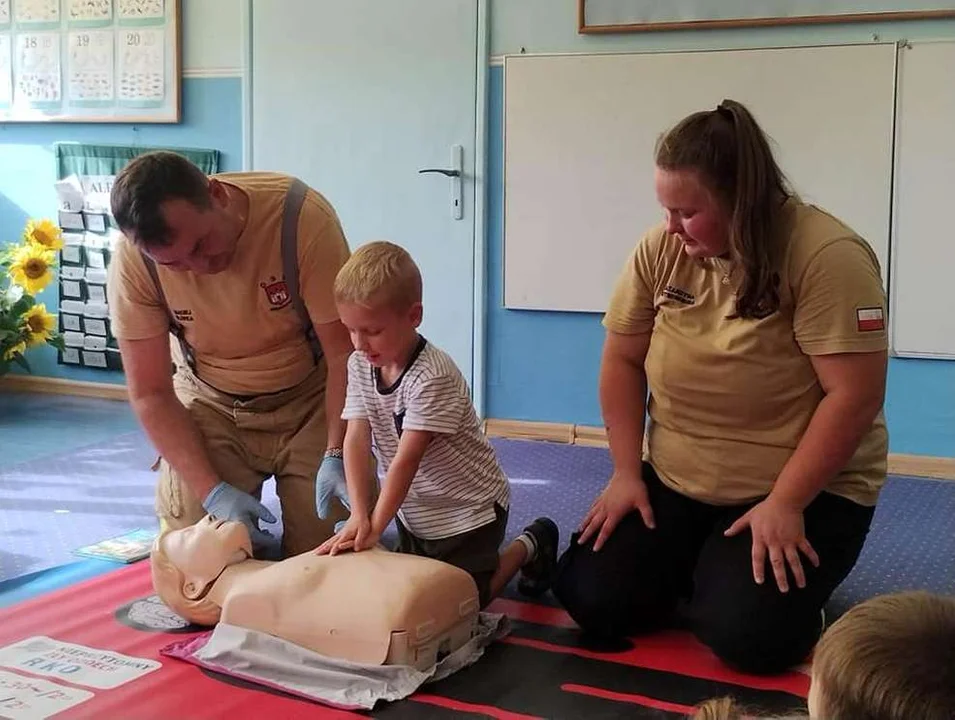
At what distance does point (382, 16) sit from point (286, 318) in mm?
1613

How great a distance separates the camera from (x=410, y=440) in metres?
1.63

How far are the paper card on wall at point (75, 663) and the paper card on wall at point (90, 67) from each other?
2.48m

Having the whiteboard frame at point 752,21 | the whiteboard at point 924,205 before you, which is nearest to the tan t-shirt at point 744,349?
the whiteboard at point 924,205

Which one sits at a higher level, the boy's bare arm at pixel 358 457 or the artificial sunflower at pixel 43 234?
the artificial sunflower at pixel 43 234

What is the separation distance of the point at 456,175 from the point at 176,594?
5.86 ft

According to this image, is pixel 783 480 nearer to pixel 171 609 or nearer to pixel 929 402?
pixel 171 609

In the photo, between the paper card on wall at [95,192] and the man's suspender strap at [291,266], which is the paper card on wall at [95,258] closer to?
the paper card on wall at [95,192]

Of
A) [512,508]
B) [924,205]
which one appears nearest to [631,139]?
[924,205]

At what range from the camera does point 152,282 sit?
1.88 metres

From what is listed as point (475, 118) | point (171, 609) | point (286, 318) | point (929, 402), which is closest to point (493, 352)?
point (475, 118)

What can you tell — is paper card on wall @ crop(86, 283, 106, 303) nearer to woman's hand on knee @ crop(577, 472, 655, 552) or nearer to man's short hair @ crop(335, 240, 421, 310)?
man's short hair @ crop(335, 240, 421, 310)

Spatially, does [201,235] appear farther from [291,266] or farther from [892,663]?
[892,663]

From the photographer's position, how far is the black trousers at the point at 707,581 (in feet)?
4.99

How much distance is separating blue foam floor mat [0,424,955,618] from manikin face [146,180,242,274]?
2.01 ft
